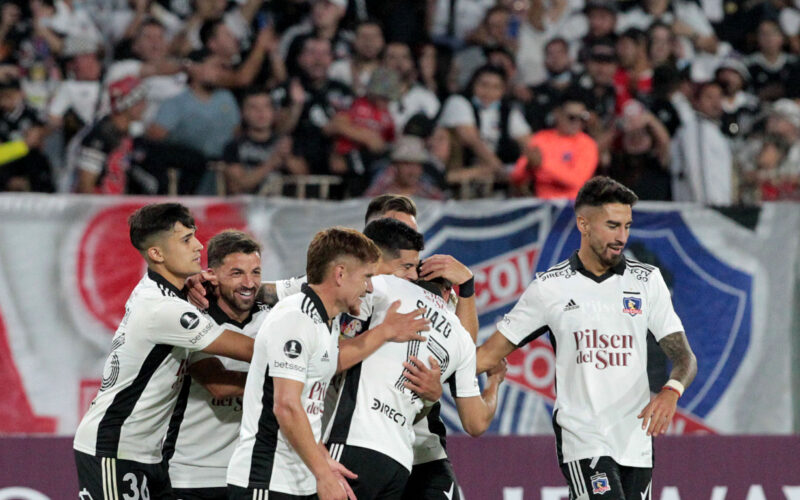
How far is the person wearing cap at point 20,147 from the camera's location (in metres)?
10.3

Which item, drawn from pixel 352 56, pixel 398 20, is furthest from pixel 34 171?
pixel 398 20

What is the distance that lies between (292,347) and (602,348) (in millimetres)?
1892

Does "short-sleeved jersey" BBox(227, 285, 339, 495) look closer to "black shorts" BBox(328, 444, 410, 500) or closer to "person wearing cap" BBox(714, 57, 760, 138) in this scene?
"black shorts" BBox(328, 444, 410, 500)

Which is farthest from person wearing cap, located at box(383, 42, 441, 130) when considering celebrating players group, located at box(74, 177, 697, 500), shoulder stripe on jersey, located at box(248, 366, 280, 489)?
shoulder stripe on jersey, located at box(248, 366, 280, 489)

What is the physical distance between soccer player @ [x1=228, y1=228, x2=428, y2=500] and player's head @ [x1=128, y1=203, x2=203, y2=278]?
957 mm

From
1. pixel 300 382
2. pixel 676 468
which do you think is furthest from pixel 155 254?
pixel 676 468

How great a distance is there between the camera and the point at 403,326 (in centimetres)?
543

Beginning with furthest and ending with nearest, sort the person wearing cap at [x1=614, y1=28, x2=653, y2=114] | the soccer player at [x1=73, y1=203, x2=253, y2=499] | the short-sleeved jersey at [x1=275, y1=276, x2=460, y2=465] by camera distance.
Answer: the person wearing cap at [x1=614, y1=28, x2=653, y2=114]
the soccer player at [x1=73, y1=203, x2=253, y2=499]
the short-sleeved jersey at [x1=275, y1=276, x2=460, y2=465]

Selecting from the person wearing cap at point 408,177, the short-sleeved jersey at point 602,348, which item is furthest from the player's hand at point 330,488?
the person wearing cap at point 408,177

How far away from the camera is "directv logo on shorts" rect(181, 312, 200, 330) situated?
18.5 feet

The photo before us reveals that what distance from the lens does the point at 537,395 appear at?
9641 mm

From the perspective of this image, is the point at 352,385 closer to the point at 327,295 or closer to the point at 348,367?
the point at 348,367

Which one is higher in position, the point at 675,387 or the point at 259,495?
the point at 675,387

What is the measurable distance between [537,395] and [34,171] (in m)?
4.91
